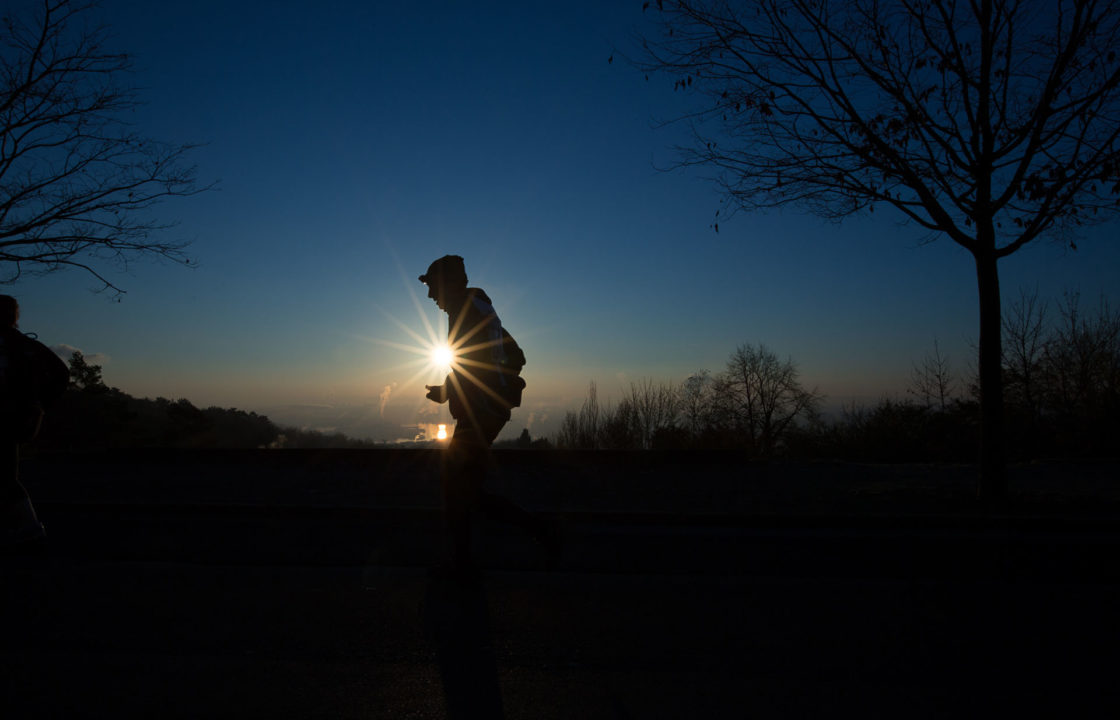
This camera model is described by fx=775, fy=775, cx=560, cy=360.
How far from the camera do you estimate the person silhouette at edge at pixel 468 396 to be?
4.84 metres

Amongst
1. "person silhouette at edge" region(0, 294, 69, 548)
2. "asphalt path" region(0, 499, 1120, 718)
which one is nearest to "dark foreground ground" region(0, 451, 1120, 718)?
"asphalt path" region(0, 499, 1120, 718)

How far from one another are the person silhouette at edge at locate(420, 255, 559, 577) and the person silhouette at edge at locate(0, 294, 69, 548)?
311cm

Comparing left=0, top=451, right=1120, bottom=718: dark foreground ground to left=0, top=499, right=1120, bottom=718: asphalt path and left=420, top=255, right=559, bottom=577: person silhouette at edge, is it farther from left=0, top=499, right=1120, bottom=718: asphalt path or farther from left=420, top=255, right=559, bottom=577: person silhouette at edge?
left=420, top=255, right=559, bottom=577: person silhouette at edge

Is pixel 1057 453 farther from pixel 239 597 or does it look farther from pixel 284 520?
pixel 239 597

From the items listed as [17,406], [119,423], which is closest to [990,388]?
[17,406]

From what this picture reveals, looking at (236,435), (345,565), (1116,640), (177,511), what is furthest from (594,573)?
(236,435)

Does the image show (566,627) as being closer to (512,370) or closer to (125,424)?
(512,370)

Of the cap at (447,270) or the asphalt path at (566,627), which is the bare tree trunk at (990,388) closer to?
the asphalt path at (566,627)

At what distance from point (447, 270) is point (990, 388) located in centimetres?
707

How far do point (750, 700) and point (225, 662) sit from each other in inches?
88.7

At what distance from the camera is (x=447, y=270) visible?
16.5 feet

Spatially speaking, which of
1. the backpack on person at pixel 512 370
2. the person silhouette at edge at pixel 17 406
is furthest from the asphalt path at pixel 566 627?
the backpack on person at pixel 512 370

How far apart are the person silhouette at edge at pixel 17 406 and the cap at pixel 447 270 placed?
3.08 meters

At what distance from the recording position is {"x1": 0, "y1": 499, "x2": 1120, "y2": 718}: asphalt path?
3.01 m
